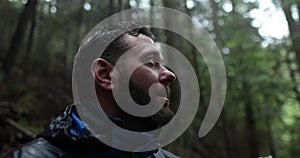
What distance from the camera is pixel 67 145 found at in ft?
4.37

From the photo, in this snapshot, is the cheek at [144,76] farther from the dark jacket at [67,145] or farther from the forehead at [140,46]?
the dark jacket at [67,145]

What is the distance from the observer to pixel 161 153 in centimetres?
171

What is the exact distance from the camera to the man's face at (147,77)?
148cm

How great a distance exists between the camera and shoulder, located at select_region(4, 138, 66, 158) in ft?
4.26

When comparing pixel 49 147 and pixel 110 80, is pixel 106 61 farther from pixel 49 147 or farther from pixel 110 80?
pixel 49 147

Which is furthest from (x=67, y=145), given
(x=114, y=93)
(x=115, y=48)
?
(x=115, y=48)

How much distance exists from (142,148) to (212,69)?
815cm

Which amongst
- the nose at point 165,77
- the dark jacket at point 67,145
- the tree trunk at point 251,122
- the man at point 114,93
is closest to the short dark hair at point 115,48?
the man at point 114,93

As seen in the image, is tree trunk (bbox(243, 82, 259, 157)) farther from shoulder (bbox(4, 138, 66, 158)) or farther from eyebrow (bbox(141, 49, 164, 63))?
shoulder (bbox(4, 138, 66, 158))

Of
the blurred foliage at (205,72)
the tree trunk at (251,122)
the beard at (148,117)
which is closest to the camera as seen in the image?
the beard at (148,117)

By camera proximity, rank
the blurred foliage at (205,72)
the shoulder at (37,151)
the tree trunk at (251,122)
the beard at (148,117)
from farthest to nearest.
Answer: the tree trunk at (251,122)
the blurred foliage at (205,72)
the beard at (148,117)
the shoulder at (37,151)

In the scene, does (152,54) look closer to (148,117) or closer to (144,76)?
(144,76)

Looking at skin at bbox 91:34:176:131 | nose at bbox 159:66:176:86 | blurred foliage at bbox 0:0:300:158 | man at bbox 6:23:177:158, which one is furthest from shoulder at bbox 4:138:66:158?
blurred foliage at bbox 0:0:300:158

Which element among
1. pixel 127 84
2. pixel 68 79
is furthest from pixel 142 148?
pixel 68 79
